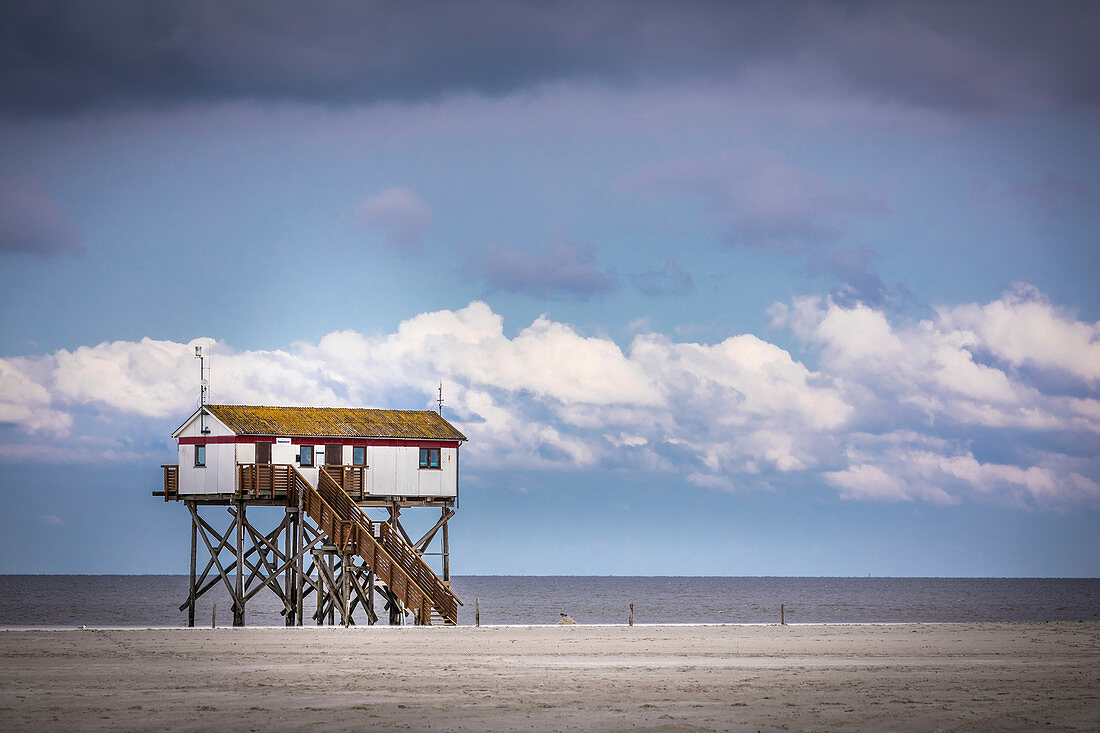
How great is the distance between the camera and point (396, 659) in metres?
34.3

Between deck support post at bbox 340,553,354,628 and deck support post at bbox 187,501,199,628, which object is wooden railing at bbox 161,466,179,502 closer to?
deck support post at bbox 187,501,199,628

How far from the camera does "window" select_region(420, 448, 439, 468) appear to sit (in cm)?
5684

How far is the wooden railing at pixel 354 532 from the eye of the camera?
49.2 metres

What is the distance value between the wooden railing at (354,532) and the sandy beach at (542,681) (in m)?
4.46

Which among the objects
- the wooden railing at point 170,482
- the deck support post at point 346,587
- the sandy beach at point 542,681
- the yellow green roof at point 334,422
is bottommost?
the sandy beach at point 542,681

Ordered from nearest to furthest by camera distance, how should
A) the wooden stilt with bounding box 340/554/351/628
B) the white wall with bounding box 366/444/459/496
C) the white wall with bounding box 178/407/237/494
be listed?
the wooden stilt with bounding box 340/554/351/628 < the white wall with bounding box 178/407/237/494 < the white wall with bounding box 366/444/459/496

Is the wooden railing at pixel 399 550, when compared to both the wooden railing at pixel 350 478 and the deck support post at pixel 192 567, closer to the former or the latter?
the wooden railing at pixel 350 478

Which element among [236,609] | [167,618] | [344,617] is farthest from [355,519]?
[167,618]

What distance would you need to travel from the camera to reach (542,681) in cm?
2898

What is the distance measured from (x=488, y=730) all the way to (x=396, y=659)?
12.6 m

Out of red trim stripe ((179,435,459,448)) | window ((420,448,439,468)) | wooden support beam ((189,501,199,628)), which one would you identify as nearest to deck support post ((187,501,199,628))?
wooden support beam ((189,501,199,628))

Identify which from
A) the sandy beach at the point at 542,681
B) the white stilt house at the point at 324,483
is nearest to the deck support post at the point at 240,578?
the white stilt house at the point at 324,483

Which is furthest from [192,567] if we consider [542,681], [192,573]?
[542,681]

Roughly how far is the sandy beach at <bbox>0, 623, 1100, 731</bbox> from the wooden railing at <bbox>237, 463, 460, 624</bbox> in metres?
4.46
